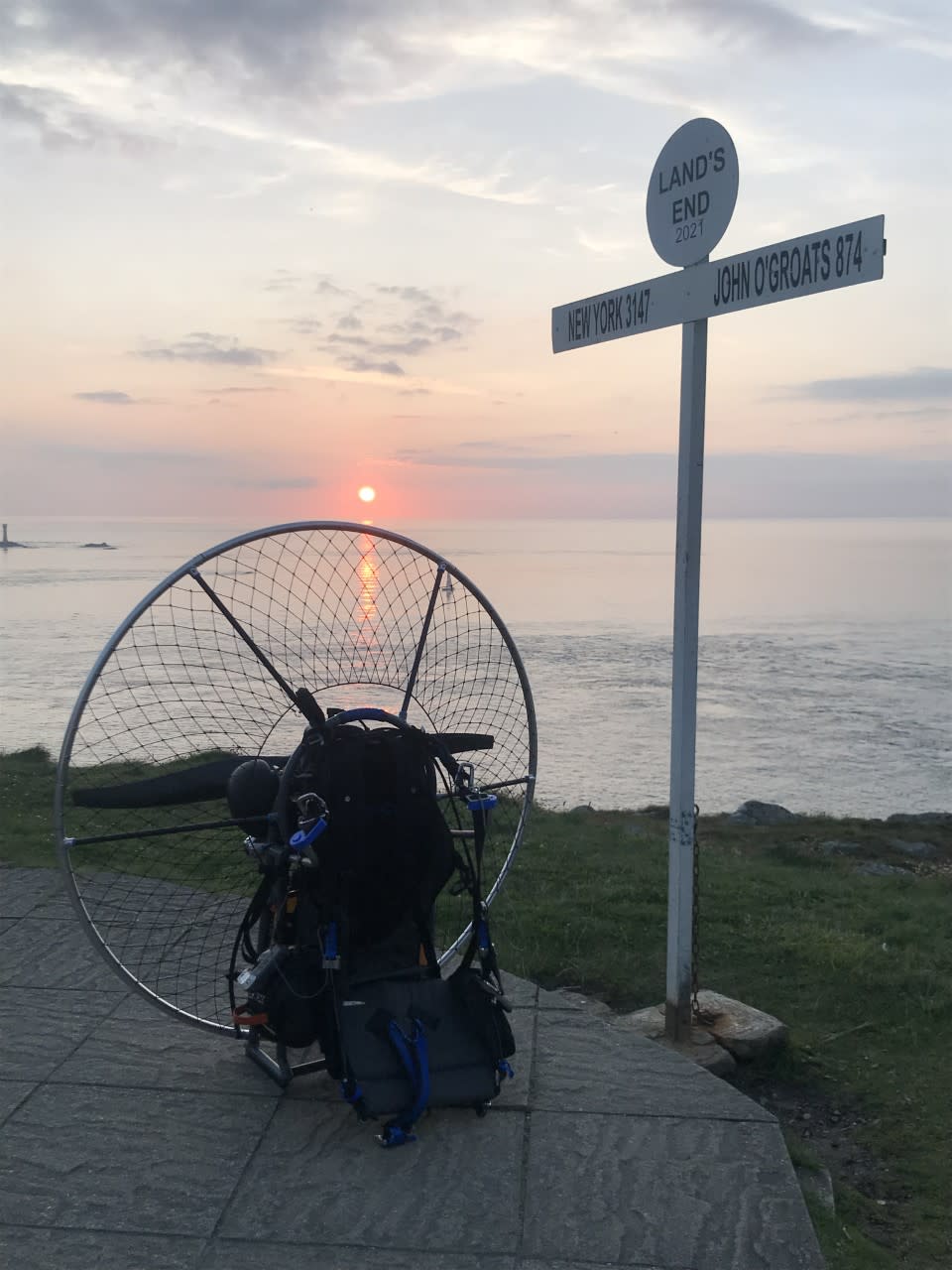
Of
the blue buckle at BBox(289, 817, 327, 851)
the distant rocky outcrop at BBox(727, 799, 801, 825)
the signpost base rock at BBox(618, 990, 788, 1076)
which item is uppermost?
the blue buckle at BBox(289, 817, 327, 851)

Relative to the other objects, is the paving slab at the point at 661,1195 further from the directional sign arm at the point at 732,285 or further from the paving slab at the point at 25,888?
the paving slab at the point at 25,888

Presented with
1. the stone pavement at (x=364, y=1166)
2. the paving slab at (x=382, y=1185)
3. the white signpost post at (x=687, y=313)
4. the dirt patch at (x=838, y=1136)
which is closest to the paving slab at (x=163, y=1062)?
the stone pavement at (x=364, y=1166)

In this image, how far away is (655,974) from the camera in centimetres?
628

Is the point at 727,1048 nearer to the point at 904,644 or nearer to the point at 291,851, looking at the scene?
the point at 291,851

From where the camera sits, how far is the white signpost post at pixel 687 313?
4867 millimetres

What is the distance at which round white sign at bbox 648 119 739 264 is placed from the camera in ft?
16.0

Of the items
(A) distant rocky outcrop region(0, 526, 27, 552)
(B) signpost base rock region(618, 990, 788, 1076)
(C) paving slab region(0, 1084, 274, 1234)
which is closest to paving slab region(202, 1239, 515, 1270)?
(C) paving slab region(0, 1084, 274, 1234)

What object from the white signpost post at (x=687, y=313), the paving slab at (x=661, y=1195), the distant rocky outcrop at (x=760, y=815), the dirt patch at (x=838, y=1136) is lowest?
the distant rocky outcrop at (x=760, y=815)

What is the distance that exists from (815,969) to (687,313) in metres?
3.59

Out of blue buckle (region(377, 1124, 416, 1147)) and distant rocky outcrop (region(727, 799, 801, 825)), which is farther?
distant rocky outcrop (region(727, 799, 801, 825))

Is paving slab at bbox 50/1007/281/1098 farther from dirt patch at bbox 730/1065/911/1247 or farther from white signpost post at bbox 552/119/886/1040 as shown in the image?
dirt patch at bbox 730/1065/911/1247

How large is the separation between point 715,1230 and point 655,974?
2597 millimetres

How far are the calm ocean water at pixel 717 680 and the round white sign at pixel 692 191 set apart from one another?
1205 centimetres

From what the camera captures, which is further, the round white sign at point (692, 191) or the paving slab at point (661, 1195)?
the round white sign at point (692, 191)
